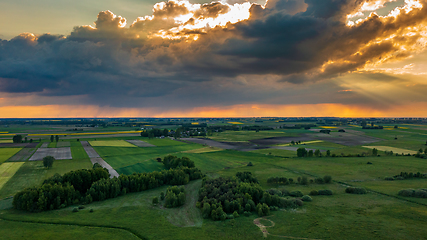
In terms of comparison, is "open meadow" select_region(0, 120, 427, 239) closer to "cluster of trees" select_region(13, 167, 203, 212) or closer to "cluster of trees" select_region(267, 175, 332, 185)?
"cluster of trees" select_region(267, 175, 332, 185)

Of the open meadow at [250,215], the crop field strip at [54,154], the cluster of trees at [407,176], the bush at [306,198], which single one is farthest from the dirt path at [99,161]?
the cluster of trees at [407,176]

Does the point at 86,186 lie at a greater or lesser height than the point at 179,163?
lesser

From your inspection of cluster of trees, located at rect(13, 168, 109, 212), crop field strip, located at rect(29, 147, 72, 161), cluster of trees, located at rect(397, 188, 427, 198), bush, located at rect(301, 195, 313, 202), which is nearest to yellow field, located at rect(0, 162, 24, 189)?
crop field strip, located at rect(29, 147, 72, 161)

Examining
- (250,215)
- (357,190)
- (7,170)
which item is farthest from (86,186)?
(357,190)

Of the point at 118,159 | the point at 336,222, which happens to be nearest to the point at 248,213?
the point at 336,222

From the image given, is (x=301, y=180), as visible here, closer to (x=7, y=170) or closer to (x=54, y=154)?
(x=7, y=170)
